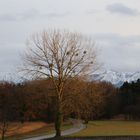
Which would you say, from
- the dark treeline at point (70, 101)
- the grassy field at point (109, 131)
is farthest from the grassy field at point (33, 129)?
the grassy field at point (109, 131)

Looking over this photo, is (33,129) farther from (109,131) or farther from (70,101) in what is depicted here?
(70,101)

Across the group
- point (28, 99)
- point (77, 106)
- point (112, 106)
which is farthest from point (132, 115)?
point (77, 106)

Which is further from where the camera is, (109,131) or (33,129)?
(33,129)

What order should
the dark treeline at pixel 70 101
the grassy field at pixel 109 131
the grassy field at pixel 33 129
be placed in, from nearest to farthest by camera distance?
the dark treeline at pixel 70 101 → the grassy field at pixel 109 131 → the grassy field at pixel 33 129

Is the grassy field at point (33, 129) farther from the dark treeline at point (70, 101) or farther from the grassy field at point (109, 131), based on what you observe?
the grassy field at point (109, 131)

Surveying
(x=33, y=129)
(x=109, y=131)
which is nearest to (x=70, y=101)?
(x=109, y=131)

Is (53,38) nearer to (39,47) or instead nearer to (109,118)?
(39,47)

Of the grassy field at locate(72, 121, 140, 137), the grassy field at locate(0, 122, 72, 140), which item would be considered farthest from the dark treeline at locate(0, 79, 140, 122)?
the grassy field at locate(72, 121, 140, 137)

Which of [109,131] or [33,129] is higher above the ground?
[33,129]

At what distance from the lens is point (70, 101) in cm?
5812

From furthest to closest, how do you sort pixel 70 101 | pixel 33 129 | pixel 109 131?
1. pixel 33 129
2. pixel 109 131
3. pixel 70 101

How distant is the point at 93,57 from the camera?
5791 cm

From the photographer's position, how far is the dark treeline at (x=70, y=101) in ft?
192

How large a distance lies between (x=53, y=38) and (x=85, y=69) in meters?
4.97
